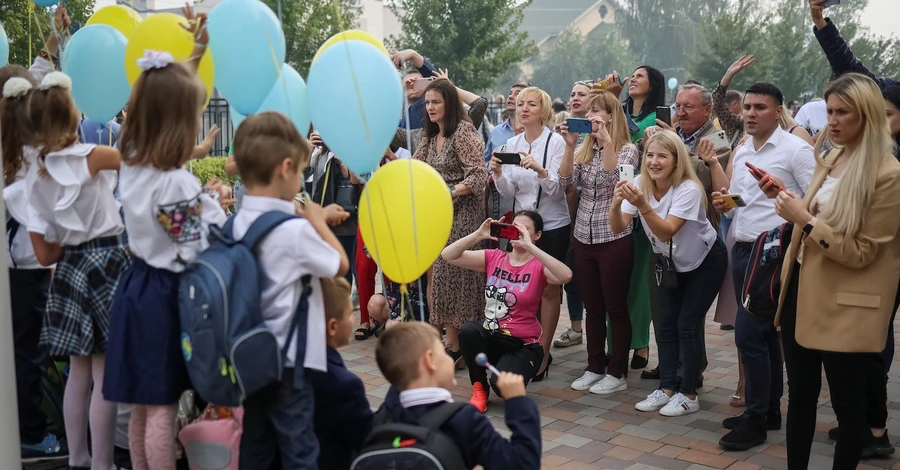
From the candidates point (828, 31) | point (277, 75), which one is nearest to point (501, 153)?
point (828, 31)

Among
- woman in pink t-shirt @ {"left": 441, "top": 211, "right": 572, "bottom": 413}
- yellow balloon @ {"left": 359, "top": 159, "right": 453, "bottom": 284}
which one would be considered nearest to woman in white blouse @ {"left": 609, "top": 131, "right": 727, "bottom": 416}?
woman in pink t-shirt @ {"left": 441, "top": 211, "right": 572, "bottom": 413}

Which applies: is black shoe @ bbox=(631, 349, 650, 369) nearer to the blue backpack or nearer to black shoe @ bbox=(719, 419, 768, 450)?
black shoe @ bbox=(719, 419, 768, 450)

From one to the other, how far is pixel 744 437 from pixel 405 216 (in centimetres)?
224

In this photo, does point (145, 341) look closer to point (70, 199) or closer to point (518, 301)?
point (70, 199)

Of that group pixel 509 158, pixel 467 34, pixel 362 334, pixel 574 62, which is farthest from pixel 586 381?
pixel 574 62

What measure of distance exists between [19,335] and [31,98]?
3.72 feet

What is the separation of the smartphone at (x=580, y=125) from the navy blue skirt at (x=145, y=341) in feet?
9.44

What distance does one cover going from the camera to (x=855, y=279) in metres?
3.26

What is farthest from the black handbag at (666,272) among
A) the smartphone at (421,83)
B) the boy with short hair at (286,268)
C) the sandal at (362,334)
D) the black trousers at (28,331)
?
the black trousers at (28,331)

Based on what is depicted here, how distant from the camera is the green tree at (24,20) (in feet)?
26.5

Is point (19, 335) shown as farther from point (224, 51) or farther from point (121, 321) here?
point (224, 51)

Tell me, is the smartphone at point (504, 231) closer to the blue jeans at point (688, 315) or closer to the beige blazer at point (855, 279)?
the blue jeans at point (688, 315)

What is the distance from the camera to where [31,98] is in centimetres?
319

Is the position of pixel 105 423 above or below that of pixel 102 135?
below
